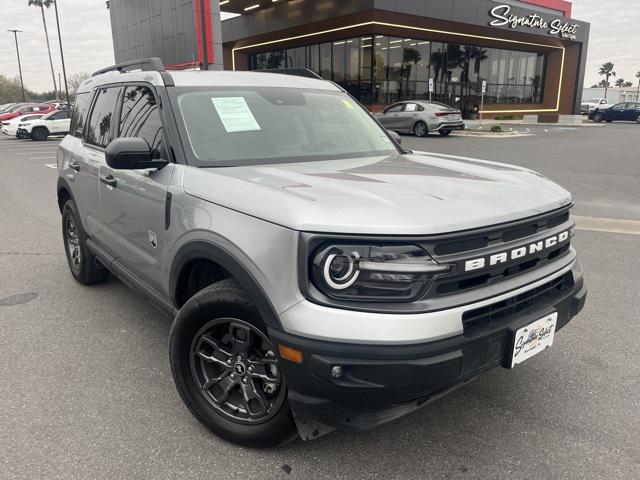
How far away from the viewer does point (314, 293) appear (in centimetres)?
200

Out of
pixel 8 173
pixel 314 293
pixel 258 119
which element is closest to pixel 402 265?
pixel 314 293

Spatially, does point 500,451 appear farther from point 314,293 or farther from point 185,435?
point 185,435

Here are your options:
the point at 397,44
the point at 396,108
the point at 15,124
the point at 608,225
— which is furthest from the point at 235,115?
the point at 397,44

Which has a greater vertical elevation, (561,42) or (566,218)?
(561,42)

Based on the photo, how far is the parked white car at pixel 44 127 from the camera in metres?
24.5

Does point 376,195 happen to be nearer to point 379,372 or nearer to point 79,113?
point 379,372

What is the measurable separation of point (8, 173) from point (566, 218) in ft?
46.9

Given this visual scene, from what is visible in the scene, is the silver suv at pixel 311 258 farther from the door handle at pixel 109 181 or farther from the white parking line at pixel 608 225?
the white parking line at pixel 608 225

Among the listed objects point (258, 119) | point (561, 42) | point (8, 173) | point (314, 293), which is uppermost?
point (561, 42)

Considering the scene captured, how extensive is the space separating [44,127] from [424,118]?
17973 millimetres

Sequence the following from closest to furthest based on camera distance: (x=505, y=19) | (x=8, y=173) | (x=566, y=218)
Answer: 1. (x=566, y=218)
2. (x=8, y=173)
3. (x=505, y=19)

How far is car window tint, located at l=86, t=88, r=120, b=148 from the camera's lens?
392 cm

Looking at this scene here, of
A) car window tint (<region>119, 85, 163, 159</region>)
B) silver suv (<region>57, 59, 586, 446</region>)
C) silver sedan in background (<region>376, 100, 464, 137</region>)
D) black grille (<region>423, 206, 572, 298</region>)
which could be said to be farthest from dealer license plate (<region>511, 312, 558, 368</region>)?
silver sedan in background (<region>376, 100, 464, 137</region>)
